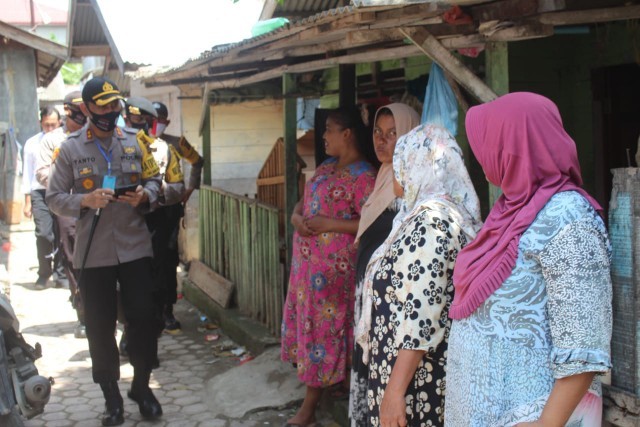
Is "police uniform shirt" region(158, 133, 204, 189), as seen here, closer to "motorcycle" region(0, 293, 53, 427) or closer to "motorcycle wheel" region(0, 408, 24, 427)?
"motorcycle" region(0, 293, 53, 427)

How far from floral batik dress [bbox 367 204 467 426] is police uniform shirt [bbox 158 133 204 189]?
4961 millimetres

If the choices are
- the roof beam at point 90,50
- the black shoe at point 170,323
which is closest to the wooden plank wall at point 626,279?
the black shoe at point 170,323

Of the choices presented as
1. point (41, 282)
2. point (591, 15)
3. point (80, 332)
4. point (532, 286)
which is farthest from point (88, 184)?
point (41, 282)

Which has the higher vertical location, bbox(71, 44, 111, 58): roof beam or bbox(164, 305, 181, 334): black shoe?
bbox(71, 44, 111, 58): roof beam

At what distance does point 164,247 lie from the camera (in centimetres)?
701

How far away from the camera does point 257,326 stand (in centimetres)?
703

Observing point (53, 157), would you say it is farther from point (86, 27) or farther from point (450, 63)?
point (86, 27)

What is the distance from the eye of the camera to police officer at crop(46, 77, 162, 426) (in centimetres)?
505

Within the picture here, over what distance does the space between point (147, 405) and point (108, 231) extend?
1217 mm

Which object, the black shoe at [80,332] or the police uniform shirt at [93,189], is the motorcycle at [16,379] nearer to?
the police uniform shirt at [93,189]

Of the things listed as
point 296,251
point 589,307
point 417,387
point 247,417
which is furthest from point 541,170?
point 247,417

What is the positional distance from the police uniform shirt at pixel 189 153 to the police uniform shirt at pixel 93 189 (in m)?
2.25

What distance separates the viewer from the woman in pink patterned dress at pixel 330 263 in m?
4.78

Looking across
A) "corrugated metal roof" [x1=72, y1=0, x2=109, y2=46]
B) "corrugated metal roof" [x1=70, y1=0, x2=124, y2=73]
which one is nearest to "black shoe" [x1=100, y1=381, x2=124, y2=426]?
"corrugated metal roof" [x1=70, y1=0, x2=124, y2=73]
